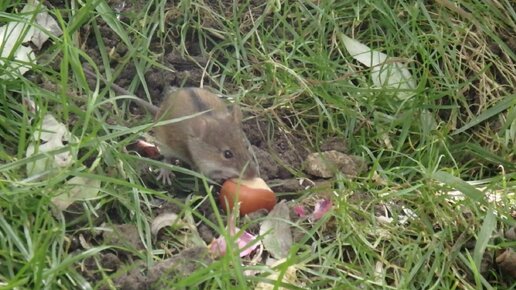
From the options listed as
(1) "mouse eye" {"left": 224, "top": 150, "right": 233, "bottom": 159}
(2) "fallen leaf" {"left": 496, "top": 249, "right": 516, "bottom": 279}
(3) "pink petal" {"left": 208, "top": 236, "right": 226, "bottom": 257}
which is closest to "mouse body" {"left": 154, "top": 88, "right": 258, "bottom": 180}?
(1) "mouse eye" {"left": 224, "top": 150, "right": 233, "bottom": 159}

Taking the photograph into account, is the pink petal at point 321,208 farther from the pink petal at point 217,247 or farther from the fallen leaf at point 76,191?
the fallen leaf at point 76,191

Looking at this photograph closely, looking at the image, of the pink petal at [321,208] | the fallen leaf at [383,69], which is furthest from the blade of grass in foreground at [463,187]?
the fallen leaf at [383,69]

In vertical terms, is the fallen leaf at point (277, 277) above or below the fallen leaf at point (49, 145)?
below

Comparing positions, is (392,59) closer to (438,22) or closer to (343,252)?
(438,22)

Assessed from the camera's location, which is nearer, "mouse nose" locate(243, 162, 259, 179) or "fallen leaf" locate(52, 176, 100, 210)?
"fallen leaf" locate(52, 176, 100, 210)

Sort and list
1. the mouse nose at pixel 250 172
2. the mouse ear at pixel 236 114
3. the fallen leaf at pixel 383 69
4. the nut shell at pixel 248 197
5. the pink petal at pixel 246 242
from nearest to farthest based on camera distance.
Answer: the pink petal at pixel 246 242 → the nut shell at pixel 248 197 → the mouse nose at pixel 250 172 → the mouse ear at pixel 236 114 → the fallen leaf at pixel 383 69

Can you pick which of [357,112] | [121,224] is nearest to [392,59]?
[357,112]

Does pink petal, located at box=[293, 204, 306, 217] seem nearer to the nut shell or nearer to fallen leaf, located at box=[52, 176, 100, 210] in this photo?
the nut shell
